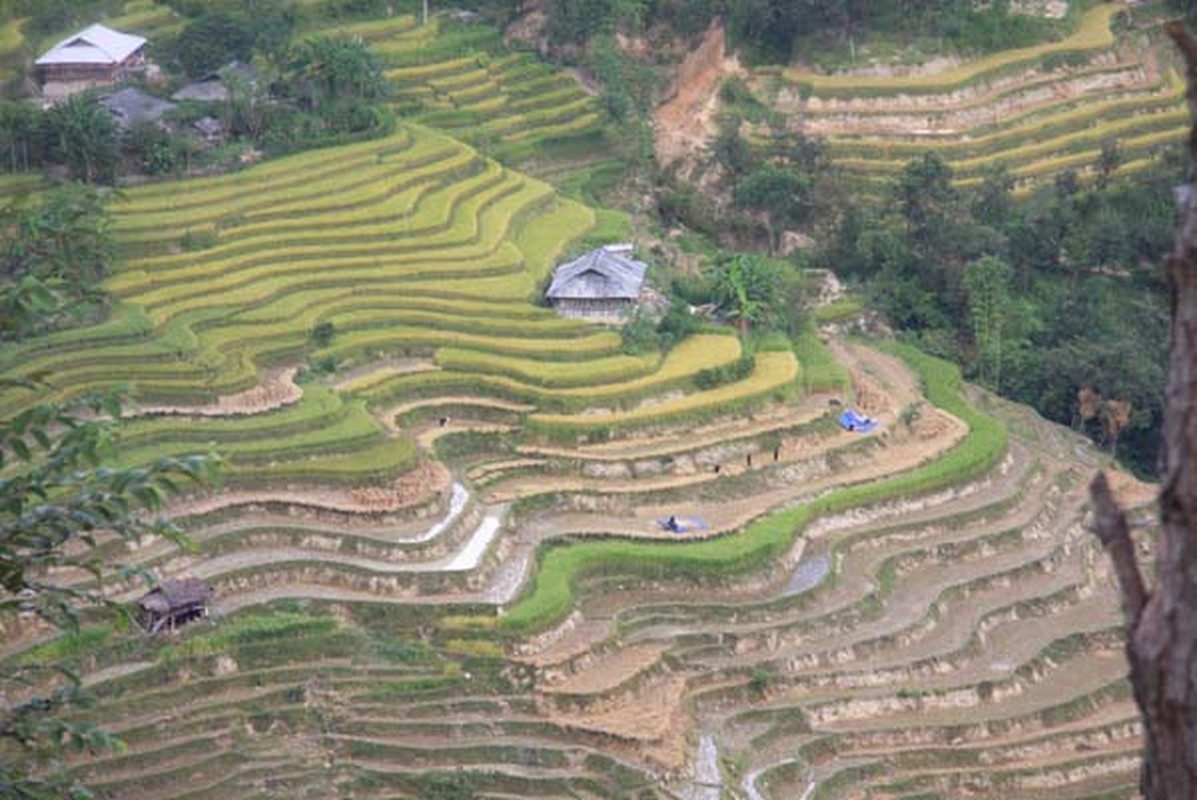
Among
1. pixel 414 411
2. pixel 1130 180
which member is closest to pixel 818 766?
pixel 414 411

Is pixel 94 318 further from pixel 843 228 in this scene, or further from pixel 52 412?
pixel 52 412


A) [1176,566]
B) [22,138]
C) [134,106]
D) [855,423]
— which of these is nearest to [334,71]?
[134,106]

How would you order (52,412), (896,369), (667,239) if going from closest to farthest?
(52,412) < (896,369) < (667,239)

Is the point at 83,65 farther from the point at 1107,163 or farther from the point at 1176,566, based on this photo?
the point at 1176,566

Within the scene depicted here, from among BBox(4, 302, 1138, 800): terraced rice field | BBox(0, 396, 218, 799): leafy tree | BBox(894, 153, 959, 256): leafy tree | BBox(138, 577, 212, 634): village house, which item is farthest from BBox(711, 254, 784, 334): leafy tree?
BBox(0, 396, 218, 799): leafy tree

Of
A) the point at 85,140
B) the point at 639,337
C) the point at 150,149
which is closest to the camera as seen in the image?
the point at 639,337
